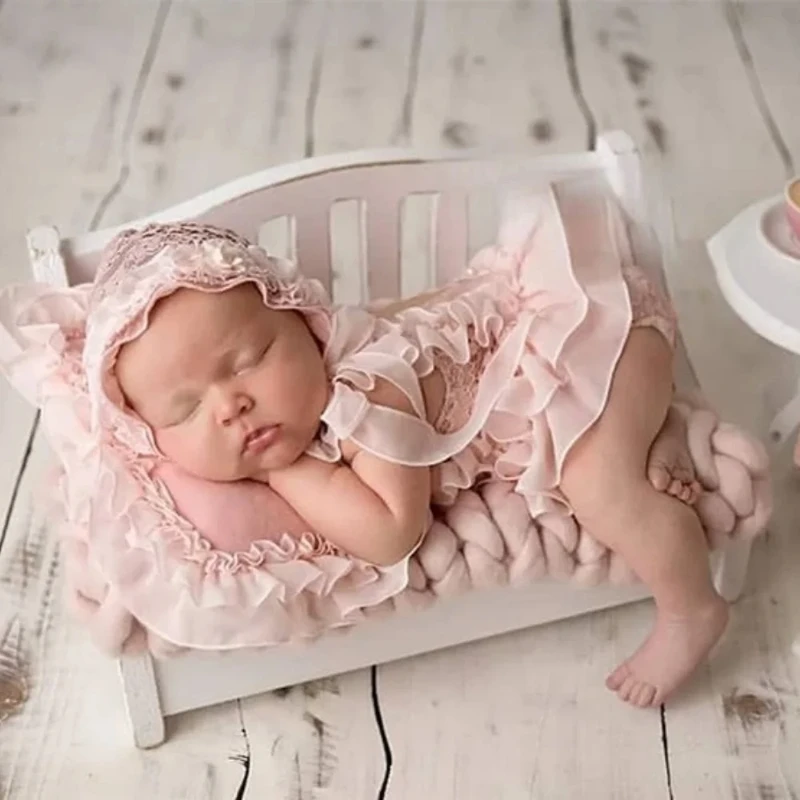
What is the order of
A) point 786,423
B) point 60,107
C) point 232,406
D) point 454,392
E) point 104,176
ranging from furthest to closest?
point 60,107
point 104,176
point 786,423
point 454,392
point 232,406

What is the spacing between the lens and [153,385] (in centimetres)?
→ 101

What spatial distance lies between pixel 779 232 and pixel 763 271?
49 millimetres

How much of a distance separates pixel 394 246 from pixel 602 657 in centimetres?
42

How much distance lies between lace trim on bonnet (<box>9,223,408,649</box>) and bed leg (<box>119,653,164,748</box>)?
0.27 feet

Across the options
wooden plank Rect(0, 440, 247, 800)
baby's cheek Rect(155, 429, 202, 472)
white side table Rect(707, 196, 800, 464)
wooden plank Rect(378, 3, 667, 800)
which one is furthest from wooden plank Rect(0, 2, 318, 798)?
white side table Rect(707, 196, 800, 464)

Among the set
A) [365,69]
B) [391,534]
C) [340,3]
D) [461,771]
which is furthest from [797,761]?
[340,3]

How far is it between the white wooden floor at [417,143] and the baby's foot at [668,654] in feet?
0.10

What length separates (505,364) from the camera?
1111mm

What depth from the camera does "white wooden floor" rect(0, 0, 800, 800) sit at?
116 cm

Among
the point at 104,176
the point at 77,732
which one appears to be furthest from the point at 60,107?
the point at 77,732

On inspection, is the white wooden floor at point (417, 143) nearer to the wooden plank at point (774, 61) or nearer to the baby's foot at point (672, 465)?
the wooden plank at point (774, 61)

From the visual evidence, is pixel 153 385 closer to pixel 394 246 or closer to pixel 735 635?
pixel 394 246

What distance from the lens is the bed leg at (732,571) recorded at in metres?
1.23

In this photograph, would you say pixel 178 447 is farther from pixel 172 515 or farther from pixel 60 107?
pixel 60 107
